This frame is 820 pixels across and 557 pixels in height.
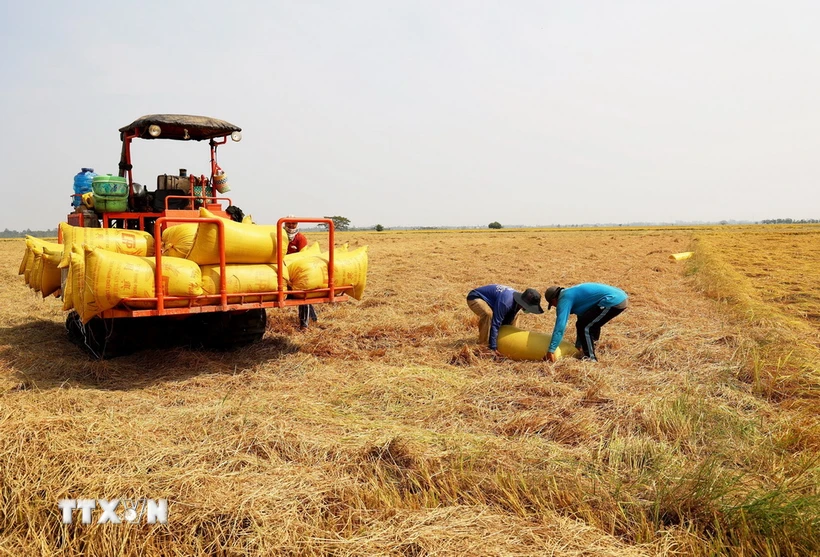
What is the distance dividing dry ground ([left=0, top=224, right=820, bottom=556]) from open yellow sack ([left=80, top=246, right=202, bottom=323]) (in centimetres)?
80

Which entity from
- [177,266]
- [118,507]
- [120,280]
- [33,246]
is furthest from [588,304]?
[33,246]

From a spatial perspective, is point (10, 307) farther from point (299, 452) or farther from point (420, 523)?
point (420, 523)

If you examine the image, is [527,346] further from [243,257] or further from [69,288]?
[69,288]

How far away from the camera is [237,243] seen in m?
5.64

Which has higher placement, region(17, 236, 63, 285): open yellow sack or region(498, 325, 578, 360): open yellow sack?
region(17, 236, 63, 285): open yellow sack

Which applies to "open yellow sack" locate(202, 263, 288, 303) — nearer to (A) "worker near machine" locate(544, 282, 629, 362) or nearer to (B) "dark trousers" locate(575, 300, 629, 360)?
(A) "worker near machine" locate(544, 282, 629, 362)

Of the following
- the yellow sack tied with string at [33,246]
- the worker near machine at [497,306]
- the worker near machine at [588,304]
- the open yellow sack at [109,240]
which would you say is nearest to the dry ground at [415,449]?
the worker near machine at [588,304]

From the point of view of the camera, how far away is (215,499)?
9.88 ft

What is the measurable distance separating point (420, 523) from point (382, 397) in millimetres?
2098

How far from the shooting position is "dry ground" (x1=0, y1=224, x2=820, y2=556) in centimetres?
286

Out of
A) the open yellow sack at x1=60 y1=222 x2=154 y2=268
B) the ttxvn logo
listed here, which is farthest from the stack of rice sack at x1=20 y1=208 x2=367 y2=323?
the ttxvn logo

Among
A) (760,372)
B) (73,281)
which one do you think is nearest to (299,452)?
(73,281)

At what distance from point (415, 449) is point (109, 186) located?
5756mm

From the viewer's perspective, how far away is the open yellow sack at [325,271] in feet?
19.9
